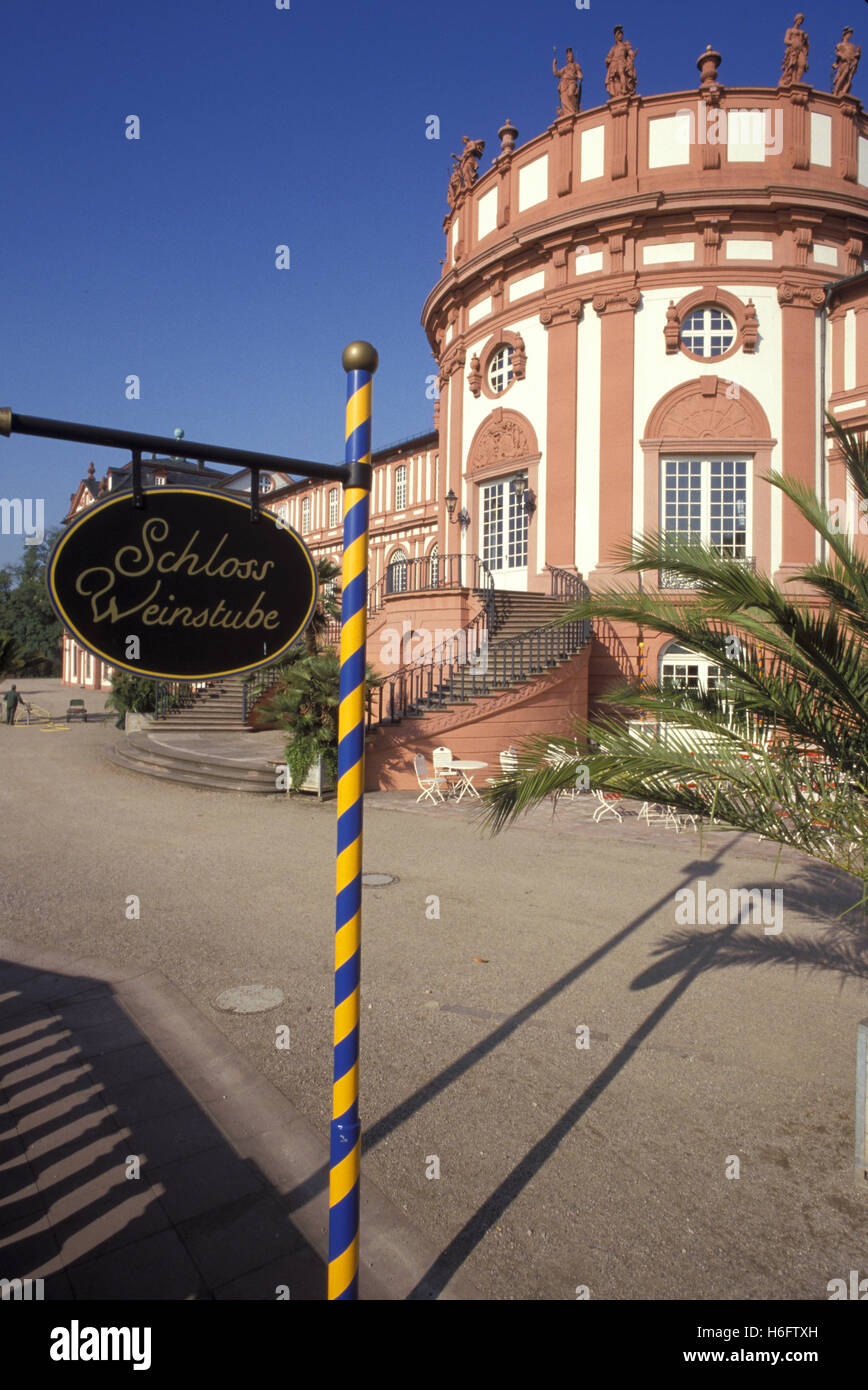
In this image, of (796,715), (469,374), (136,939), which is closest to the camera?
(796,715)

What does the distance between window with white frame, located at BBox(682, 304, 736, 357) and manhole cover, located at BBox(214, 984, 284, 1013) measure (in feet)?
61.6

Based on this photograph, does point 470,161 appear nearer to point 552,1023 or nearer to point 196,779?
point 196,779

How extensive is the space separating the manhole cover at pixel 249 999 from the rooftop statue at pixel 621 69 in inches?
898

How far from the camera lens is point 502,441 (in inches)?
854

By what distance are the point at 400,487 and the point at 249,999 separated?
119ft

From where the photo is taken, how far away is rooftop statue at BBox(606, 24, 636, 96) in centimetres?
1952

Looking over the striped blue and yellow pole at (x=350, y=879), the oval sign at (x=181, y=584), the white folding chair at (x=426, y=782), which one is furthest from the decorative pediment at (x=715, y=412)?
the oval sign at (x=181, y=584)

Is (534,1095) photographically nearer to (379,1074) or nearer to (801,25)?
(379,1074)

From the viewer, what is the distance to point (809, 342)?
18891mm

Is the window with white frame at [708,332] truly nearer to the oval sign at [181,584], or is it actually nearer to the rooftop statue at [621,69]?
the rooftop statue at [621,69]

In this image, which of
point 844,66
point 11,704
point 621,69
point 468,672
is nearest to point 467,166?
point 621,69

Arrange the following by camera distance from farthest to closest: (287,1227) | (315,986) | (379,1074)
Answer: (315,986) < (379,1074) < (287,1227)

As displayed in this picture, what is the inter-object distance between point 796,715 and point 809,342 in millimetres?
18521

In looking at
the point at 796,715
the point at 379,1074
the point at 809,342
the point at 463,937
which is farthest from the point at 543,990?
the point at 809,342
